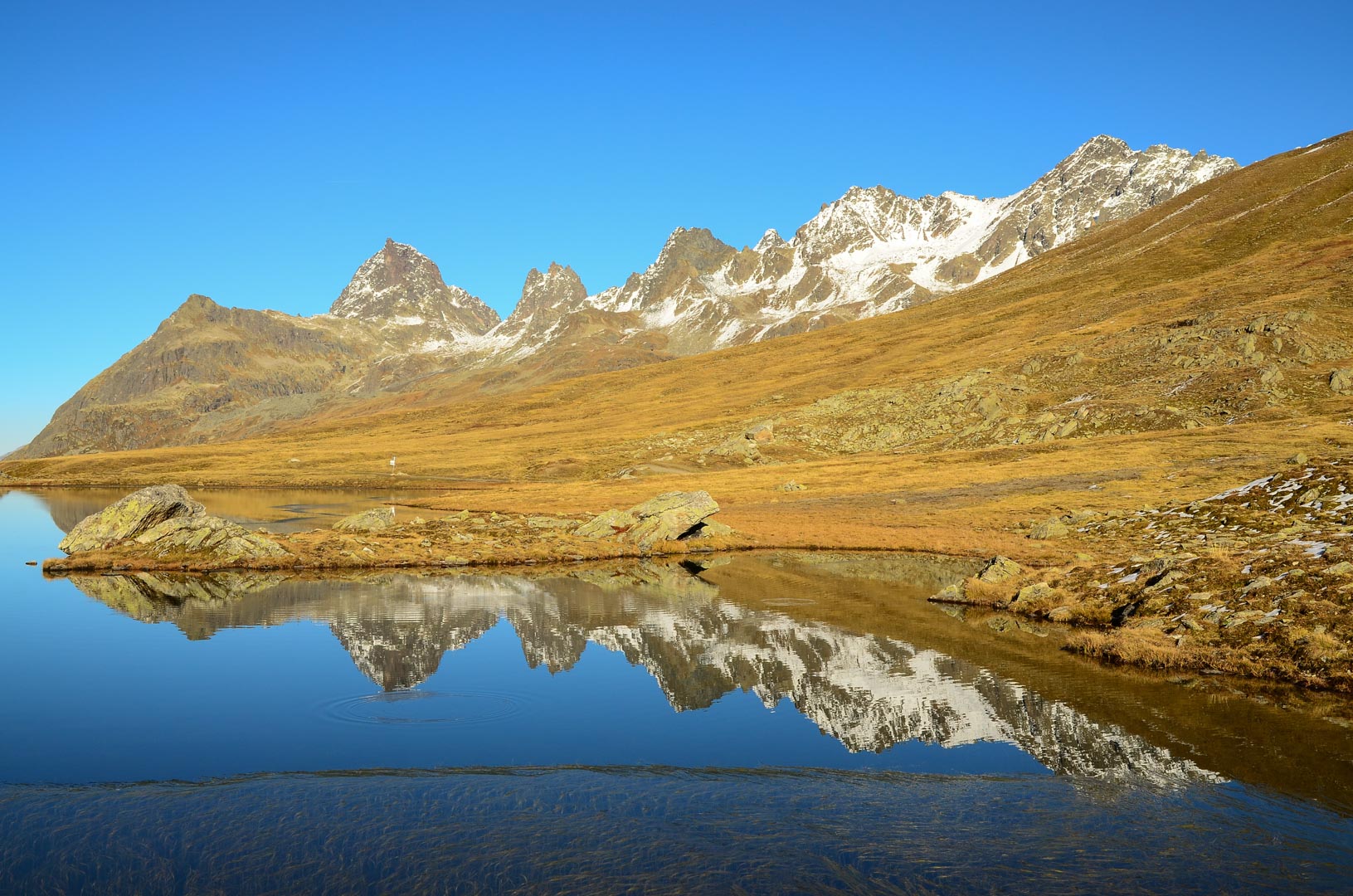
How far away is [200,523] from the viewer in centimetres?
5719

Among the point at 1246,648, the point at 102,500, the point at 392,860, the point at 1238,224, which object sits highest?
the point at 1238,224

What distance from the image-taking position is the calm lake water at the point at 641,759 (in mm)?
14781

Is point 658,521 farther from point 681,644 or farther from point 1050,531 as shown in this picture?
point 681,644

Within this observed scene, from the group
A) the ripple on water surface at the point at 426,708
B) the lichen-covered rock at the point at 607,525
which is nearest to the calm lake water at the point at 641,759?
the ripple on water surface at the point at 426,708

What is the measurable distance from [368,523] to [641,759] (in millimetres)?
49109

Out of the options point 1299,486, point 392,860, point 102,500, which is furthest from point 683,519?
point 102,500

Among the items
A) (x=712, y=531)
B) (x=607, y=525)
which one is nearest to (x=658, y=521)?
(x=607, y=525)

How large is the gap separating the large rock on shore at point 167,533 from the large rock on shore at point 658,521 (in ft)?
68.8

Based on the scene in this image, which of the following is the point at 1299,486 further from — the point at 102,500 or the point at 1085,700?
the point at 102,500

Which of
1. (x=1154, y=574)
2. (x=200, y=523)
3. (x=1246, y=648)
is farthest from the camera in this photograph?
(x=200, y=523)

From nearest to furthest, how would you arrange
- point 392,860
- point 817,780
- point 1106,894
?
point 1106,894 → point 392,860 → point 817,780

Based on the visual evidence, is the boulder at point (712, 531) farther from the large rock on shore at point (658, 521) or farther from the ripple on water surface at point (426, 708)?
the ripple on water surface at point (426, 708)

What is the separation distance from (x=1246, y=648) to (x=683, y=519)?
3935 centimetres

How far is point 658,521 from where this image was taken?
62.5 meters
